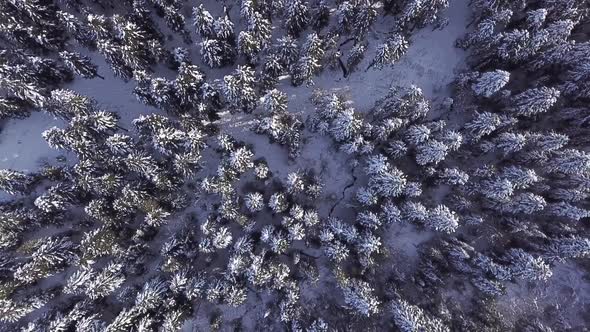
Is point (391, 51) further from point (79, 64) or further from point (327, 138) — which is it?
point (79, 64)

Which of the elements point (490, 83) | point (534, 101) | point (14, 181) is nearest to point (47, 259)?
point (14, 181)

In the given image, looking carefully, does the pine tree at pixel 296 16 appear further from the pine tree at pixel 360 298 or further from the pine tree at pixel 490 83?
the pine tree at pixel 360 298

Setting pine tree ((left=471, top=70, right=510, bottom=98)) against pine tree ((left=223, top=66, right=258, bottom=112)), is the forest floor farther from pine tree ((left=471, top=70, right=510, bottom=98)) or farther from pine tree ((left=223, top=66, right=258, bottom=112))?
pine tree ((left=471, top=70, right=510, bottom=98))

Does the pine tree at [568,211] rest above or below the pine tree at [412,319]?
above

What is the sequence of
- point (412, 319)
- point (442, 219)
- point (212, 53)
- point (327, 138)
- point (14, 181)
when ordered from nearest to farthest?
point (412, 319) < point (442, 219) < point (14, 181) < point (212, 53) < point (327, 138)

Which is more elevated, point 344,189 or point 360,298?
point 344,189

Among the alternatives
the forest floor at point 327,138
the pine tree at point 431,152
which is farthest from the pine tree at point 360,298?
the pine tree at point 431,152

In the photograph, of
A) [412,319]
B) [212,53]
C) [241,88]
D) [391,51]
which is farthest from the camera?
[391,51]

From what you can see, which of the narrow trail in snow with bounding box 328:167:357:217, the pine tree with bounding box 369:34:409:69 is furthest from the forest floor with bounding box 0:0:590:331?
the pine tree with bounding box 369:34:409:69

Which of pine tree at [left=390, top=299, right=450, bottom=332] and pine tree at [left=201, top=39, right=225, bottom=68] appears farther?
pine tree at [left=201, top=39, right=225, bottom=68]

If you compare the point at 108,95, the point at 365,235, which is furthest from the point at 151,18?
the point at 365,235

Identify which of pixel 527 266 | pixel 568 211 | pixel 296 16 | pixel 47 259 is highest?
pixel 296 16
